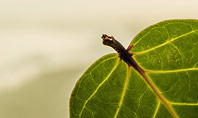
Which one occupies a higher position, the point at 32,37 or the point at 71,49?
the point at 32,37

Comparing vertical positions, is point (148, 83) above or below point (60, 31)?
below

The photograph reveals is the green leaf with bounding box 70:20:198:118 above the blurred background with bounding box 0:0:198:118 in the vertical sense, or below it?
below

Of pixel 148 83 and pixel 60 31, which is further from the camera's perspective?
pixel 60 31

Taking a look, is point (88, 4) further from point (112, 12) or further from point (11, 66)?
point (11, 66)

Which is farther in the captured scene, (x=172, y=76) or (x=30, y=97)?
(x=30, y=97)

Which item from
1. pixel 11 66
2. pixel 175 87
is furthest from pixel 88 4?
pixel 175 87

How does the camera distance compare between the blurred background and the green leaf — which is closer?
the green leaf
